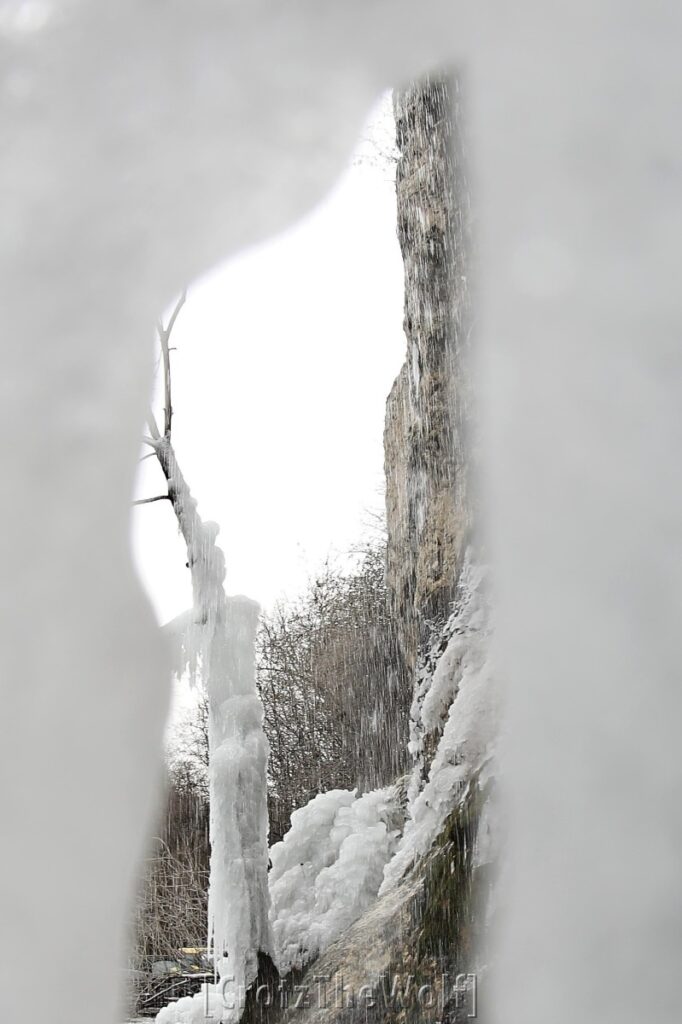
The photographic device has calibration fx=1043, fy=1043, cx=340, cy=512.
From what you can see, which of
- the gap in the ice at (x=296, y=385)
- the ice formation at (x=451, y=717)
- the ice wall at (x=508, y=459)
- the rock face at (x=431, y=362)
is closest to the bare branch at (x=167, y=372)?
the gap in the ice at (x=296, y=385)

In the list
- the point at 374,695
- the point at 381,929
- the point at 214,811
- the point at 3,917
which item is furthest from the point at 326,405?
the point at 3,917

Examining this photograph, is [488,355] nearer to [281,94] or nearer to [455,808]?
[281,94]

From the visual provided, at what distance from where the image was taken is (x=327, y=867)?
277 cm

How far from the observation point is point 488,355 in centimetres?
70

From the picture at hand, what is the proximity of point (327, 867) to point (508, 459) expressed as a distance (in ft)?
7.59

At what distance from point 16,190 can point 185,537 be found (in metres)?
2.29

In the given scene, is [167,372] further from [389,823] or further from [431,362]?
[389,823]

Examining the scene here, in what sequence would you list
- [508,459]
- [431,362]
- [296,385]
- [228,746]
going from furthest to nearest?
1. [296,385]
2. [431,362]
3. [228,746]
4. [508,459]

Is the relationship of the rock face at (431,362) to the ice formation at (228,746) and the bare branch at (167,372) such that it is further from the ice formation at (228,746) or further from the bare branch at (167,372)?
the bare branch at (167,372)

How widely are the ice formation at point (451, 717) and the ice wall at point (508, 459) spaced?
1631mm

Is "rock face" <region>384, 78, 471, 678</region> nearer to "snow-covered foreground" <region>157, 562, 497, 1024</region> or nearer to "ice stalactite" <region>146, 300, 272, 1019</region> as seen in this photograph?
"snow-covered foreground" <region>157, 562, 497, 1024</region>

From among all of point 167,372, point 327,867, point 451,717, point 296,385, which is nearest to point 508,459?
point 451,717

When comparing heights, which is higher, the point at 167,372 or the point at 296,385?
the point at 296,385

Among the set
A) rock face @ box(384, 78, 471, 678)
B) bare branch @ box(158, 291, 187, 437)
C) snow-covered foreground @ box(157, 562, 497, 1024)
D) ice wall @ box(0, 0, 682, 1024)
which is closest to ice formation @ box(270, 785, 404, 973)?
snow-covered foreground @ box(157, 562, 497, 1024)
